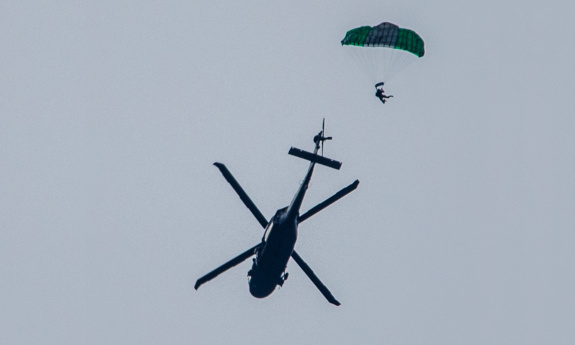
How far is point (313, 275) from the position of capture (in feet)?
114

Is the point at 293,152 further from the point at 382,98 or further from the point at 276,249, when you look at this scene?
the point at 382,98

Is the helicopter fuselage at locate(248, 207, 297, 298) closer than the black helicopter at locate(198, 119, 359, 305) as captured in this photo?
No

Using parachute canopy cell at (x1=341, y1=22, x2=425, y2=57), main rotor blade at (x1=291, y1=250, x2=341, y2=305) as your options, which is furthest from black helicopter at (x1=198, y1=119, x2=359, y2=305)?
parachute canopy cell at (x1=341, y1=22, x2=425, y2=57)

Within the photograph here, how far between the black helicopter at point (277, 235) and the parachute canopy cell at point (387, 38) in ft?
21.7

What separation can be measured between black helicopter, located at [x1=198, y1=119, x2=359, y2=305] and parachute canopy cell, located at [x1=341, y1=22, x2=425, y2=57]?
6627 millimetres

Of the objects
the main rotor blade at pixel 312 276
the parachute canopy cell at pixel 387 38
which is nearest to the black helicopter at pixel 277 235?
the main rotor blade at pixel 312 276

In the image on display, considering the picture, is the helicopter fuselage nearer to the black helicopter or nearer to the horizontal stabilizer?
the black helicopter

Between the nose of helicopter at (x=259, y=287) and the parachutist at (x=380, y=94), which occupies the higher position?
the parachutist at (x=380, y=94)

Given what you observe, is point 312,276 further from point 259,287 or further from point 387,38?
Result: point 387,38

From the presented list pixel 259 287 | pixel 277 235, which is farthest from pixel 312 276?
pixel 277 235

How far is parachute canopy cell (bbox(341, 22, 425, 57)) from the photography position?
125 feet

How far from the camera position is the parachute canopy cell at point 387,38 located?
125ft

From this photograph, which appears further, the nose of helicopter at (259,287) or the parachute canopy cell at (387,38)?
the parachute canopy cell at (387,38)

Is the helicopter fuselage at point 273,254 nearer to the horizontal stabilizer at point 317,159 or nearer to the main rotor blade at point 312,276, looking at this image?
the main rotor blade at point 312,276
